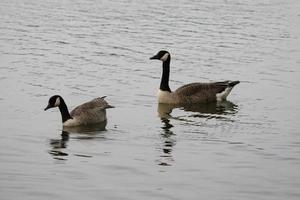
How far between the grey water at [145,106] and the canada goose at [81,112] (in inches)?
11.7

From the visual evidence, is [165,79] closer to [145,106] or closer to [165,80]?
[165,80]

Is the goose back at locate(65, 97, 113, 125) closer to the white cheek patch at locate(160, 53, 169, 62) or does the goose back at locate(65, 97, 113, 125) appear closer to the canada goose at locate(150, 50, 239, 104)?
the canada goose at locate(150, 50, 239, 104)

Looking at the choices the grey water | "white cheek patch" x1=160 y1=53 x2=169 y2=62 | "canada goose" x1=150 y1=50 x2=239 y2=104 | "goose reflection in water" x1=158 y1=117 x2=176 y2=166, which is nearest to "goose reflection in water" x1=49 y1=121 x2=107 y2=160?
the grey water

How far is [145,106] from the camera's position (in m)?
20.2

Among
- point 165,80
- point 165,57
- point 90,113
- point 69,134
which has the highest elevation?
point 165,57

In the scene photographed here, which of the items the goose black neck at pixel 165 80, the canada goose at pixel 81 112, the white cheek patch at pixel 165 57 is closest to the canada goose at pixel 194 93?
the goose black neck at pixel 165 80

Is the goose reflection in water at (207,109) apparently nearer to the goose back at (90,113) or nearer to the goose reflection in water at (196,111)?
the goose reflection in water at (196,111)

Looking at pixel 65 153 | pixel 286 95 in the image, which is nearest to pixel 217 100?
pixel 286 95

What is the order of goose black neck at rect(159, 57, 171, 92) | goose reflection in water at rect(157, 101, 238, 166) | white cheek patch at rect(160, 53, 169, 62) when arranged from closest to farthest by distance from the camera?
goose reflection in water at rect(157, 101, 238, 166) < goose black neck at rect(159, 57, 171, 92) < white cheek patch at rect(160, 53, 169, 62)

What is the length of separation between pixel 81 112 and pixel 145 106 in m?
2.98

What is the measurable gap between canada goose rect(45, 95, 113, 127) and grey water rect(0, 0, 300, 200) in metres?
0.30

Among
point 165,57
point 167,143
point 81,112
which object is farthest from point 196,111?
point 167,143

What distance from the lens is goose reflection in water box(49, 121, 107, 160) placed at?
14.9 metres

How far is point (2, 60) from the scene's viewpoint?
2498 cm
